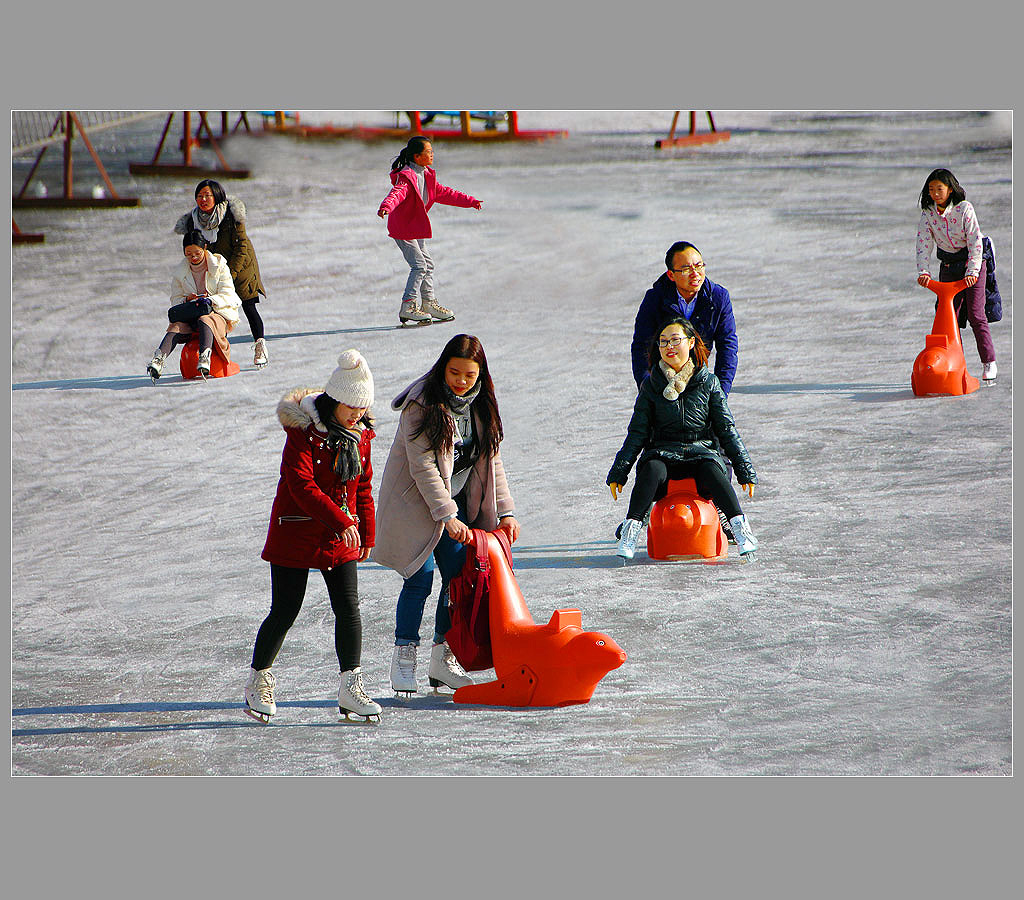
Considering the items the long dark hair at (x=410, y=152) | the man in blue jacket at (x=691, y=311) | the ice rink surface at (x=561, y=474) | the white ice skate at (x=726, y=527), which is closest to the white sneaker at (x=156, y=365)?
the ice rink surface at (x=561, y=474)

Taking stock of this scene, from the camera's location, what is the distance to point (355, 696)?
6148 mm

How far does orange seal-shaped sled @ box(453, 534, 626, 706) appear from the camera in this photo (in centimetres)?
612

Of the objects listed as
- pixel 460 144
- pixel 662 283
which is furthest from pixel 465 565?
pixel 460 144

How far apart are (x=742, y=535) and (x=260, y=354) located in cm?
557

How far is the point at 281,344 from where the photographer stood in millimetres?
12664

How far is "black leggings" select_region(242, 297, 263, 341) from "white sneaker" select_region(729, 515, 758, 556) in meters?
5.49

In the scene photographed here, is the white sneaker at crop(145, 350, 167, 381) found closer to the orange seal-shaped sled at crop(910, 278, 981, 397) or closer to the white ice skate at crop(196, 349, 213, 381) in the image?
the white ice skate at crop(196, 349, 213, 381)

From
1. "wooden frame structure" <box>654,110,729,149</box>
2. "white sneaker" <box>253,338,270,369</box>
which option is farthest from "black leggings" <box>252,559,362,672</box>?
"wooden frame structure" <box>654,110,729,149</box>

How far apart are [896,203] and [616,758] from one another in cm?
1212

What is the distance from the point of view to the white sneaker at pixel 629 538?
7.98 meters

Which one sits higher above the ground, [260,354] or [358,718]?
[260,354]

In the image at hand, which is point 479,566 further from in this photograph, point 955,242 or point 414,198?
point 414,198

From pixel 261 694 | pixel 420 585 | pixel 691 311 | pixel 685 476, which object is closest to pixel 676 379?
pixel 685 476

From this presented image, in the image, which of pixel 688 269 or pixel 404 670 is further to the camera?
pixel 688 269
